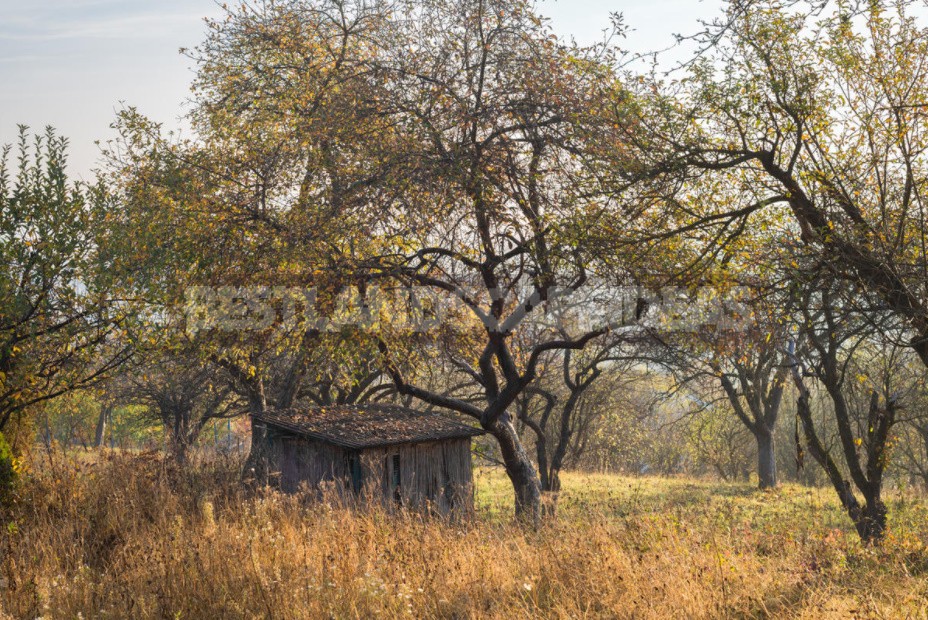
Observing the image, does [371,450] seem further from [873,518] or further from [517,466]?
[873,518]

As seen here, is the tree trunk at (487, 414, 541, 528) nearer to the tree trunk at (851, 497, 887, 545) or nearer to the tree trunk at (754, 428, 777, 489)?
the tree trunk at (851, 497, 887, 545)

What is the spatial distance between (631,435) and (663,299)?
2648 centimetres

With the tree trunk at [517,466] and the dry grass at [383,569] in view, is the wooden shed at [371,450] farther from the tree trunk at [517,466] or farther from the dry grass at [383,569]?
the dry grass at [383,569]

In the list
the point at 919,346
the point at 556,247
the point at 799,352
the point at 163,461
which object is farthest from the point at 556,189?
the point at 163,461

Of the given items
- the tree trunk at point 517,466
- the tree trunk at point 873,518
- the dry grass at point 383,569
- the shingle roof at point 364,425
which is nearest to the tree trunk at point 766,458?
the tree trunk at point 517,466

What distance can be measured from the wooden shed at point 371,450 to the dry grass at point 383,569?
219 inches

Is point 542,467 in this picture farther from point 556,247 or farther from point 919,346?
point 919,346

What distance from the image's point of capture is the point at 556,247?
33.2ft

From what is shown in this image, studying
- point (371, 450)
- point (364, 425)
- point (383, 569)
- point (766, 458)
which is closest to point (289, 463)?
point (364, 425)

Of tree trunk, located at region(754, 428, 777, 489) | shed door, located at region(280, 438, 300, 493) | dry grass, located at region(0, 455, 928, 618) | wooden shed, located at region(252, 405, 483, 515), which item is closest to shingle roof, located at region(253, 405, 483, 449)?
wooden shed, located at region(252, 405, 483, 515)

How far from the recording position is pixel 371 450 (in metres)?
Answer: 13.4

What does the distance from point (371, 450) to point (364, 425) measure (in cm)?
89

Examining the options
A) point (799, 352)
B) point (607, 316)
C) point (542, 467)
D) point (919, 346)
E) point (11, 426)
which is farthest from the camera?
point (542, 467)

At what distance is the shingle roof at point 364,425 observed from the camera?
13.4 metres
